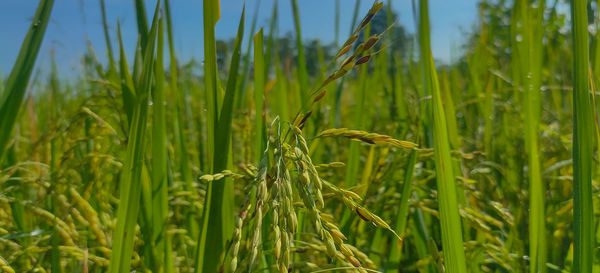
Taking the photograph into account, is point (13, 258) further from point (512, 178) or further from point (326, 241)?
point (512, 178)

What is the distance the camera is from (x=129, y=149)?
1.99 ft

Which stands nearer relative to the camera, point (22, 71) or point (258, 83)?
point (22, 71)

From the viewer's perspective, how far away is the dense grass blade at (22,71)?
0.62 metres

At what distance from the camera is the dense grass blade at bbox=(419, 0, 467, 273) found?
0.61 metres

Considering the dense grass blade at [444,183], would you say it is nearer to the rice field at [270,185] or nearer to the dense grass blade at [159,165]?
the rice field at [270,185]

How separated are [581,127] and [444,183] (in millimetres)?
171

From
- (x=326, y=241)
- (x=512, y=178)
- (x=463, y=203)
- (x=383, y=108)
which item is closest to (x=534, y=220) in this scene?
(x=463, y=203)

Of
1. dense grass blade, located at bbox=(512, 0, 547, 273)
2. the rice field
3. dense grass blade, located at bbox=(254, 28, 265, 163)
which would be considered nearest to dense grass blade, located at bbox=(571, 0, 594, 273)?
the rice field

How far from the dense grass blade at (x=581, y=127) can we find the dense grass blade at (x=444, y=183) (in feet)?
0.44

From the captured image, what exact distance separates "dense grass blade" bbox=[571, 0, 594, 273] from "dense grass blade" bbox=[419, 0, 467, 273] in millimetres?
135

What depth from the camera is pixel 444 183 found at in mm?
633

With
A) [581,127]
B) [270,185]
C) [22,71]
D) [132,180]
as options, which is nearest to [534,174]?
[581,127]

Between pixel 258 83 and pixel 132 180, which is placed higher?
pixel 258 83

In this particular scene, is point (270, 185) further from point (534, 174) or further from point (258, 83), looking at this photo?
point (534, 174)
